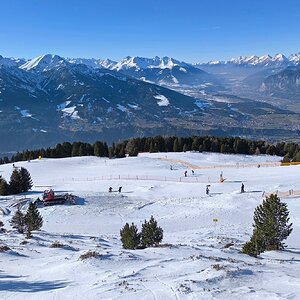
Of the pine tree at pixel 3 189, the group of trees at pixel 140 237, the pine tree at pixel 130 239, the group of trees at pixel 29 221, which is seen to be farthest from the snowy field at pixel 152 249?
the pine tree at pixel 3 189

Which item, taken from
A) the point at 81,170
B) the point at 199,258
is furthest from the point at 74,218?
the point at 81,170

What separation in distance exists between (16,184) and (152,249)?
130ft

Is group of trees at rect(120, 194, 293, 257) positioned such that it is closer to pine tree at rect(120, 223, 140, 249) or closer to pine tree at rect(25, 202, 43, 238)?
pine tree at rect(120, 223, 140, 249)

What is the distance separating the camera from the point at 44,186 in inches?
2547

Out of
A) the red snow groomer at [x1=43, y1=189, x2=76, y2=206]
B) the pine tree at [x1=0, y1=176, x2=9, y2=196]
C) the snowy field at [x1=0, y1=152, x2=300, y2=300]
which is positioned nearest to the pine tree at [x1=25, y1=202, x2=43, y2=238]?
the snowy field at [x1=0, y1=152, x2=300, y2=300]

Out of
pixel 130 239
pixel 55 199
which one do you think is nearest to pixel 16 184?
pixel 55 199

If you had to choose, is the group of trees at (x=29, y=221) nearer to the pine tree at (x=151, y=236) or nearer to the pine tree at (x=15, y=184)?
the pine tree at (x=151, y=236)

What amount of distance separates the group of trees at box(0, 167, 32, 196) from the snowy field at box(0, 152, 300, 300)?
2268mm

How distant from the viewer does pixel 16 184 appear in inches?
2296

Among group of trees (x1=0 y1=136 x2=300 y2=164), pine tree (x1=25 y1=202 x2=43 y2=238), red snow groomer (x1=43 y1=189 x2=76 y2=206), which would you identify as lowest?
red snow groomer (x1=43 y1=189 x2=76 y2=206)

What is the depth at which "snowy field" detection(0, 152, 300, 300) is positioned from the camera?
48.7 ft

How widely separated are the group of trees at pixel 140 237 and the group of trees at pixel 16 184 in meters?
36.0

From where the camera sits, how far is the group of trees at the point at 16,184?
57.3 meters

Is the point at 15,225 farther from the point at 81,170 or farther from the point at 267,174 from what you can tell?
the point at 81,170
